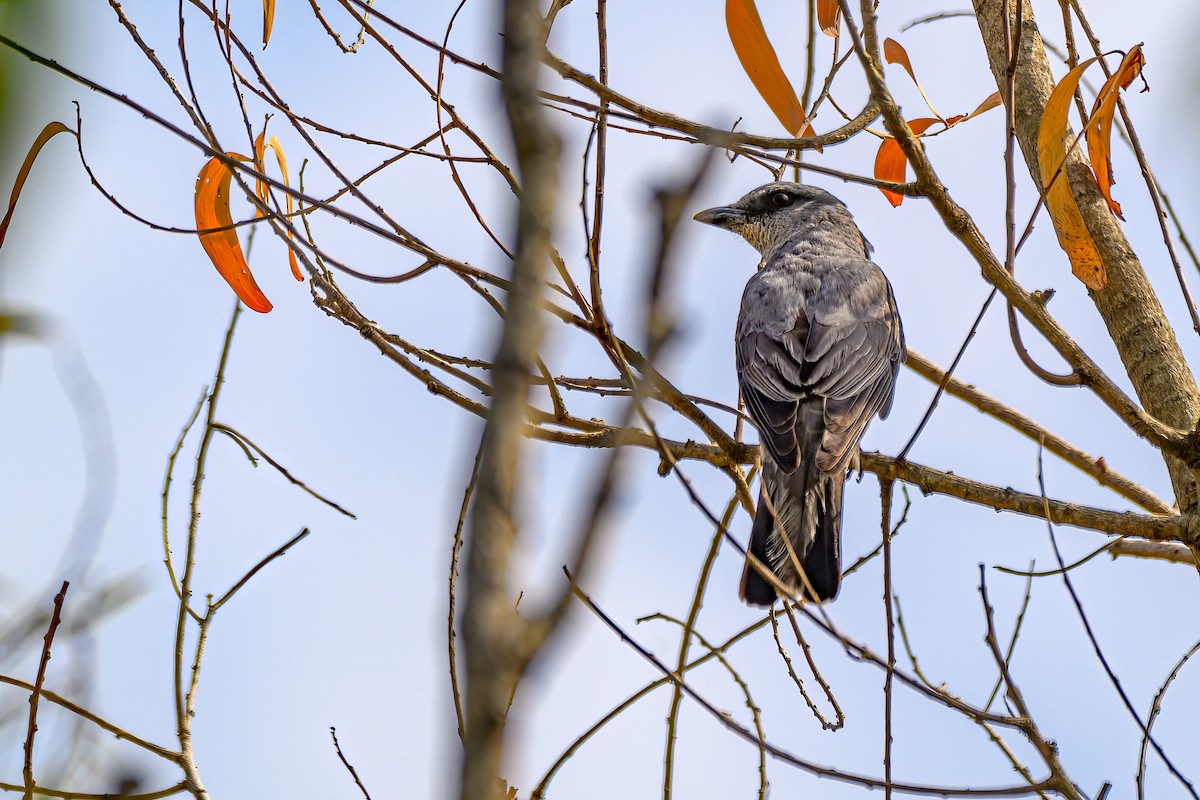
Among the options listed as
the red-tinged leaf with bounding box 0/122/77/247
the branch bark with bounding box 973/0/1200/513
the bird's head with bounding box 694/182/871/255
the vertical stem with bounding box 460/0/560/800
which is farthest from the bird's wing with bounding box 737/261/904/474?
the vertical stem with bounding box 460/0/560/800

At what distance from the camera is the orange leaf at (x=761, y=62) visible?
351cm

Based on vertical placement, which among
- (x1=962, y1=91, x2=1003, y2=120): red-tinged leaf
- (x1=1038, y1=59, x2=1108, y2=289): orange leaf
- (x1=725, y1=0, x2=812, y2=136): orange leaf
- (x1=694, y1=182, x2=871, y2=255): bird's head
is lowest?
(x1=1038, y1=59, x2=1108, y2=289): orange leaf

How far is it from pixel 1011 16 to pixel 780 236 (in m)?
2.29

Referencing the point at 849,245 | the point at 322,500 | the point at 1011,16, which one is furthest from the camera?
the point at 849,245

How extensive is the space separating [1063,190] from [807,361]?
1560mm

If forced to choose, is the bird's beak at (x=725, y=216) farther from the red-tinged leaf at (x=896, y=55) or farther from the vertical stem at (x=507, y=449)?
the vertical stem at (x=507, y=449)

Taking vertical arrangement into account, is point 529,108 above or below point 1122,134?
below

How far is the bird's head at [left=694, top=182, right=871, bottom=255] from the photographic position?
249 inches

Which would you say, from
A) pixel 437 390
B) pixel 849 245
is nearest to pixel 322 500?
pixel 437 390

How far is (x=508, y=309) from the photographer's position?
87 cm

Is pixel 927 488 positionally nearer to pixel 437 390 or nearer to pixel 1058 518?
pixel 1058 518

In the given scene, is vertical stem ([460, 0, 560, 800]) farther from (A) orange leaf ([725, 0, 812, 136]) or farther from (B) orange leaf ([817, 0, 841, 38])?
(B) orange leaf ([817, 0, 841, 38])

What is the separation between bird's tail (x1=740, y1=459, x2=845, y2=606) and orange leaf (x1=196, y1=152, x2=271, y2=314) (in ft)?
6.27

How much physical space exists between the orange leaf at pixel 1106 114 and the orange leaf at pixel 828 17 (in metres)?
0.99
